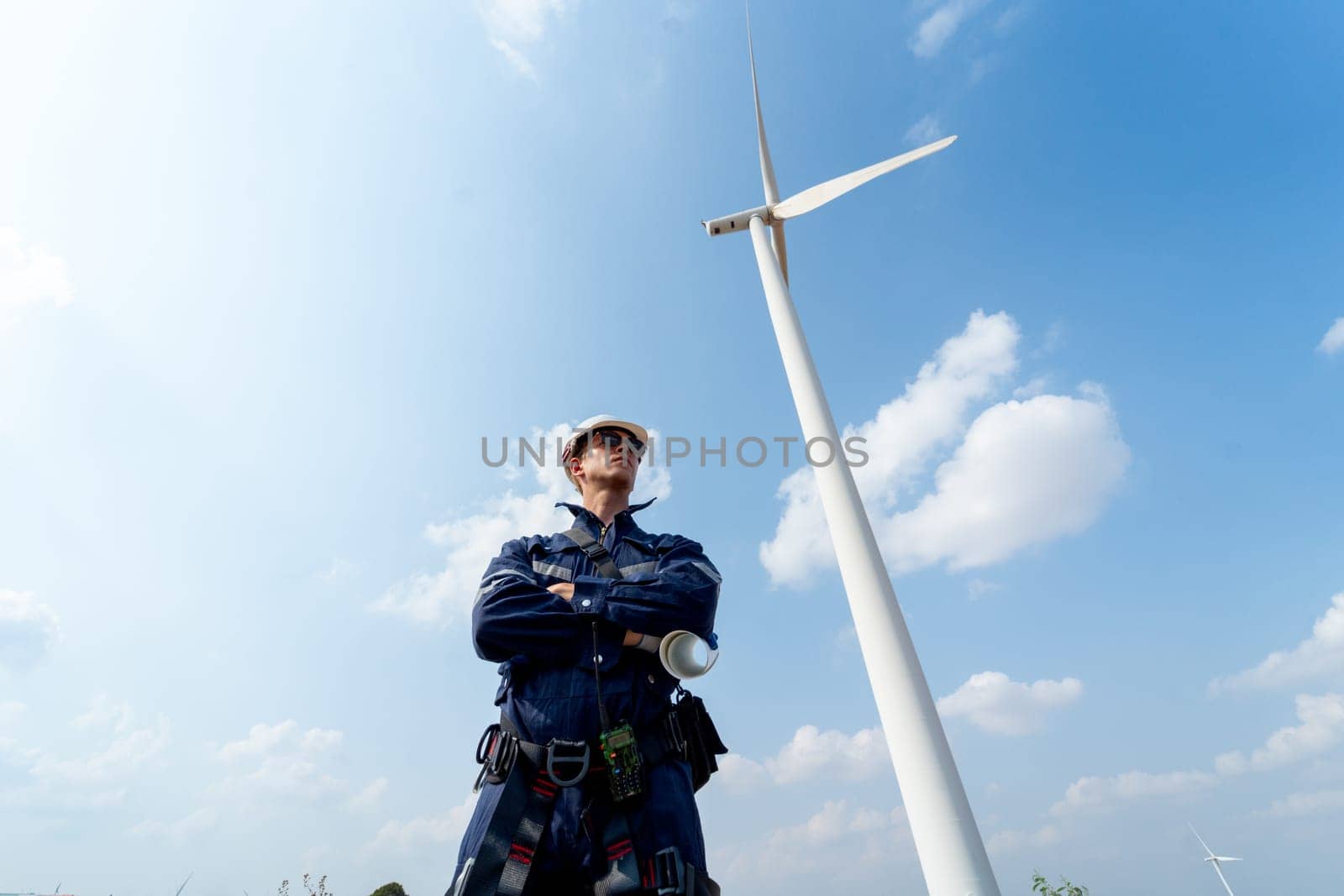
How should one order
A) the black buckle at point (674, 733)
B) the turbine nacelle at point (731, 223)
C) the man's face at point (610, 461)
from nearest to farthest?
the black buckle at point (674, 733) → the man's face at point (610, 461) → the turbine nacelle at point (731, 223)

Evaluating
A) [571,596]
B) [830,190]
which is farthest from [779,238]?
[571,596]

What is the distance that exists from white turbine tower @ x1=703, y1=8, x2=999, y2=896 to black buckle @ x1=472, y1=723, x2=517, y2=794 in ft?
8.65

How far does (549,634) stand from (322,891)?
75.0 ft

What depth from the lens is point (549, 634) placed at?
211 inches

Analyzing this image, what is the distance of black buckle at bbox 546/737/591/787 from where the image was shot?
4832mm

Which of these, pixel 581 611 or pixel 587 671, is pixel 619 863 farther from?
pixel 581 611

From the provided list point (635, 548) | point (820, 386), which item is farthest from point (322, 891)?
point (820, 386)

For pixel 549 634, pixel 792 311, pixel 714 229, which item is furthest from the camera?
pixel 714 229

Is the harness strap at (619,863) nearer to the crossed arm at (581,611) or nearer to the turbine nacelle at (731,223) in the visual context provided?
the crossed arm at (581,611)

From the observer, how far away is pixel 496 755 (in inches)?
205

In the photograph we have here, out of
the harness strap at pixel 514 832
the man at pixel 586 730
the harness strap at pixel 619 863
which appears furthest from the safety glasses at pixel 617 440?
the harness strap at pixel 619 863

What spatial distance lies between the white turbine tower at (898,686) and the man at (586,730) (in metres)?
1.22

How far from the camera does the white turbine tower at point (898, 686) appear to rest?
154 inches

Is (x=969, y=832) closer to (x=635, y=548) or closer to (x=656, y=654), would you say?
(x=656, y=654)
